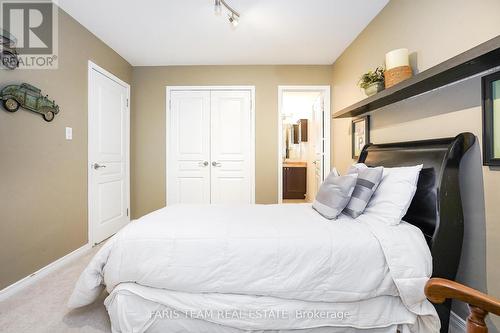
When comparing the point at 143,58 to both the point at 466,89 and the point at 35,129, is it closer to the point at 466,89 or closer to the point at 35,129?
the point at 35,129

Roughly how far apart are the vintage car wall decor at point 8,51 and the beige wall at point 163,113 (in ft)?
6.11

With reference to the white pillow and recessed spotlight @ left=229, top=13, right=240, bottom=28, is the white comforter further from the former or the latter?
recessed spotlight @ left=229, top=13, right=240, bottom=28

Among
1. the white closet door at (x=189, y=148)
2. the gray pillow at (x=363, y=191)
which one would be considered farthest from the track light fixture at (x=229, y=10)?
the gray pillow at (x=363, y=191)

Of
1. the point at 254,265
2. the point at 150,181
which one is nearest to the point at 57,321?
the point at 254,265

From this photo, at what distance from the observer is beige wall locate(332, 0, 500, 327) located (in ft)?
4.42

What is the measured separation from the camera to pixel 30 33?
2.12m

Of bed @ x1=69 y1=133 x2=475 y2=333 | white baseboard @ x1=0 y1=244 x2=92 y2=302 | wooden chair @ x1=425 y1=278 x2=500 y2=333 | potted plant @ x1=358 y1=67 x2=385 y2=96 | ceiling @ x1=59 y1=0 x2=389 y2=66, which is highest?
ceiling @ x1=59 y1=0 x2=389 y2=66

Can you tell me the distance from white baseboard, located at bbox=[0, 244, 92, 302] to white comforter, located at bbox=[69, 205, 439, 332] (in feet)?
3.27

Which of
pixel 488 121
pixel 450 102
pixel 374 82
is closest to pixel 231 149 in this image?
pixel 374 82

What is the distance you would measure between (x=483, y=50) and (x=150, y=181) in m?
3.89

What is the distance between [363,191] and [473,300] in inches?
44.7

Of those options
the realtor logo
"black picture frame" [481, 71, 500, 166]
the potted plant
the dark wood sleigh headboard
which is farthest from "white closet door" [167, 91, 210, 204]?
"black picture frame" [481, 71, 500, 166]

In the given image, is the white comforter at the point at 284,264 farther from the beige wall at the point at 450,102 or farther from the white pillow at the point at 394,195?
the beige wall at the point at 450,102

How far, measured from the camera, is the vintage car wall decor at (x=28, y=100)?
1830 millimetres
